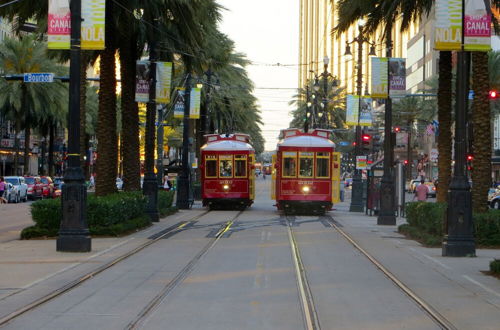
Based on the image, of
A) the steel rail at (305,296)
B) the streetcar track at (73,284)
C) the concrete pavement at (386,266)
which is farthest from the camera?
the concrete pavement at (386,266)

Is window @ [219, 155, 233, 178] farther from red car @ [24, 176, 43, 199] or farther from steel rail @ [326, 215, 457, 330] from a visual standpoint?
red car @ [24, 176, 43, 199]

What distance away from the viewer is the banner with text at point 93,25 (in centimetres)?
1947

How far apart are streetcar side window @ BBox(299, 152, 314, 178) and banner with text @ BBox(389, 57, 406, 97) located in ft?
26.5

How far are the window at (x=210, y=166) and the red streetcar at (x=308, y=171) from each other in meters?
4.88

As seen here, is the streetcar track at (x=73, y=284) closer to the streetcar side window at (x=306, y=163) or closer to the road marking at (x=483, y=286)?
the road marking at (x=483, y=286)

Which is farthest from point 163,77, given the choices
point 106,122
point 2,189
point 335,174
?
point 2,189

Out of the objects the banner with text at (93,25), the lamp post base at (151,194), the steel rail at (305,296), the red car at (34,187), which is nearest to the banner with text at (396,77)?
the lamp post base at (151,194)

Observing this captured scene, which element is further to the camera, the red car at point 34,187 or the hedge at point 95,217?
the red car at point 34,187

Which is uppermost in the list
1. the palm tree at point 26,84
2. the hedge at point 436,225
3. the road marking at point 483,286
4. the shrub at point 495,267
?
the palm tree at point 26,84

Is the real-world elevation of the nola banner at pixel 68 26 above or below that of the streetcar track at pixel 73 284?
above

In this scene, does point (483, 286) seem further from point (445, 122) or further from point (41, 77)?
point (41, 77)

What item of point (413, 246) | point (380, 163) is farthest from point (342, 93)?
point (413, 246)

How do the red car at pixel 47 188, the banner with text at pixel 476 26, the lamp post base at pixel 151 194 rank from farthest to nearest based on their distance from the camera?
1. the red car at pixel 47 188
2. the lamp post base at pixel 151 194
3. the banner with text at pixel 476 26

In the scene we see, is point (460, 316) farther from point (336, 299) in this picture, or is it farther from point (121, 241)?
point (121, 241)
